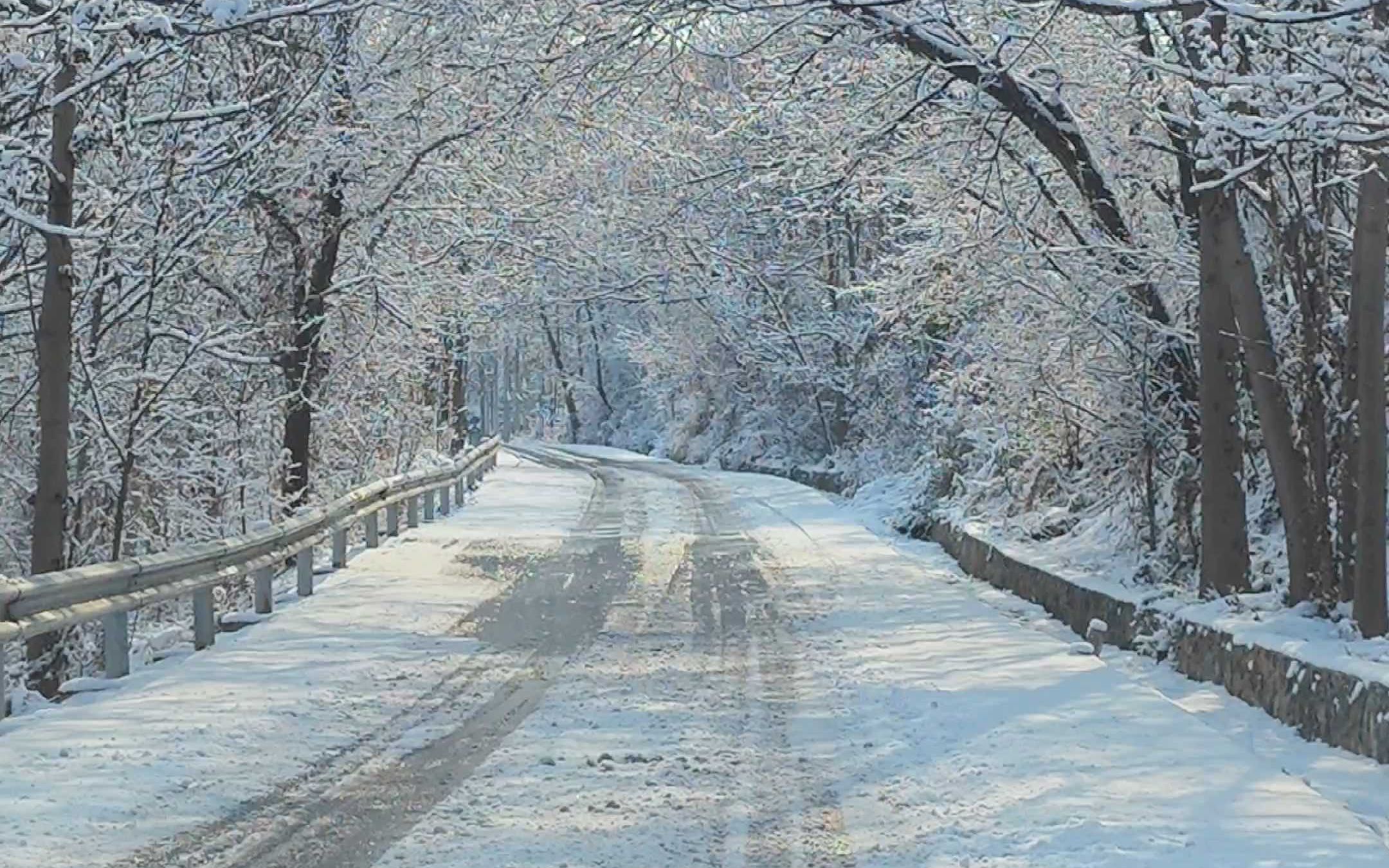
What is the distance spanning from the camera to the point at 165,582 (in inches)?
431

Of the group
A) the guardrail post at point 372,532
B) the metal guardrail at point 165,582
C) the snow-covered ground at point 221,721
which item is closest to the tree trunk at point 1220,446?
the snow-covered ground at point 221,721

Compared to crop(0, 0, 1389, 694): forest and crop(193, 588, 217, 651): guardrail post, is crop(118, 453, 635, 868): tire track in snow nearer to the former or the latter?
crop(193, 588, 217, 651): guardrail post

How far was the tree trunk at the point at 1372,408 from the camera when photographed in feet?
33.1

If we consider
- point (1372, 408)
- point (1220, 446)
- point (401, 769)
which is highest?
point (1372, 408)

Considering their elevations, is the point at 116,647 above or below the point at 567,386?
below

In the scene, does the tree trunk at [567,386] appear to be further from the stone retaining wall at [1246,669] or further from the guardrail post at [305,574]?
the stone retaining wall at [1246,669]

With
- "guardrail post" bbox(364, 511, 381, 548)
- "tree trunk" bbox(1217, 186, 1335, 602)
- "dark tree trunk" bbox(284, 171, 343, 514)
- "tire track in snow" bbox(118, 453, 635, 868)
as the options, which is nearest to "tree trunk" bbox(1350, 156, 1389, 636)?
"tree trunk" bbox(1217, 186, 1335, 602)

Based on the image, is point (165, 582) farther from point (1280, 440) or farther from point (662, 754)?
point (1280, 440)

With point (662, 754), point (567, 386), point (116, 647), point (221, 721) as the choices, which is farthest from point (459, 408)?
point (567, 386)

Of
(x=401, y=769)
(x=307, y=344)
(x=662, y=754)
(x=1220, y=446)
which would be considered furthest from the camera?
(x=307, y=344)

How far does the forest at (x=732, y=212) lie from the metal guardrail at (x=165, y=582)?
1169mm

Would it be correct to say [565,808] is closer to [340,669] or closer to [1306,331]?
[340,669]

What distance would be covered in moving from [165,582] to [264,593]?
10.2ft

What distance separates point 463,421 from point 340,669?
1549 inches
